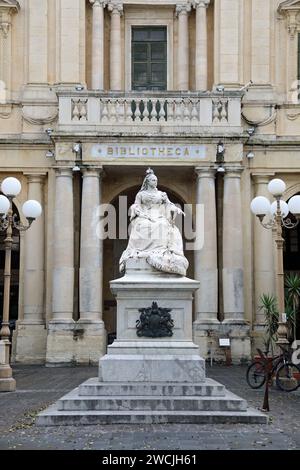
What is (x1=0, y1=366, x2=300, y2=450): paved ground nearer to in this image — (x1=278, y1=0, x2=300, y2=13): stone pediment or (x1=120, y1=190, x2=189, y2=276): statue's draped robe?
(x1=120, y1=190, x2=189, y2=276): statue's draped robe

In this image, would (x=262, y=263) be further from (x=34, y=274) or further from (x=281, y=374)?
(x=281, y=374)

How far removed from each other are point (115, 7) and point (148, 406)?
21863 mm

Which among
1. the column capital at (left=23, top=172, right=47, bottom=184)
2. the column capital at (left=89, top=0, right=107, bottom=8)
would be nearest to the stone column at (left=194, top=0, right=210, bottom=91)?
the column capital at (left=89, top=0, right=107, bottom=8)

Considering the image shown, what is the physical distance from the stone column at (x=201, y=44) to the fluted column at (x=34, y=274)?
317 inches

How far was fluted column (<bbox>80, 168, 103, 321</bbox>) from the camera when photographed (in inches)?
1142

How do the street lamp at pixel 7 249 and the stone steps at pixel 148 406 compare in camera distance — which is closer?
the stone steps at pixel 148 406

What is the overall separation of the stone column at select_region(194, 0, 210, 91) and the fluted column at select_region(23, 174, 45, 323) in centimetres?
806

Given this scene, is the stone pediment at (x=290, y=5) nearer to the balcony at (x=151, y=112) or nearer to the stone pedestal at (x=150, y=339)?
the balcony at (x=151, y=112)

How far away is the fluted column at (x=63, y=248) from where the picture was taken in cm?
2927

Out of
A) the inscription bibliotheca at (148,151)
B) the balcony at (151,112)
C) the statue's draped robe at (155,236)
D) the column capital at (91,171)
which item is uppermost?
the balcony at (151,112)

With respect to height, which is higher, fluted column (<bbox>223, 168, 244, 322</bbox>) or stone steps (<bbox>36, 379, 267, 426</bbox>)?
fluted column (<bbox>223, 168, 244, 322</bbox>)

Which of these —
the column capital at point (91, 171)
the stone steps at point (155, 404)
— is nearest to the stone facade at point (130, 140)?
the column capital at point (91, 171)

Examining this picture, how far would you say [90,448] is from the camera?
1192 centimetres

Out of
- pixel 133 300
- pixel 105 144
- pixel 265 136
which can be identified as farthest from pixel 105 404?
pixel 265 136
